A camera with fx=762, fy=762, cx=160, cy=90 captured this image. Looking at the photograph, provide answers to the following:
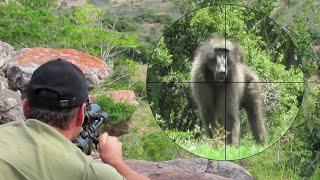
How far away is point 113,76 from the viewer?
13.0 metres

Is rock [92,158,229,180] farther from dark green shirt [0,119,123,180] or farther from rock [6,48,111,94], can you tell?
rock [6,48,111,94]

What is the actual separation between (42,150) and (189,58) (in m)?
2.46

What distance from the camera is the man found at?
1.99 meters

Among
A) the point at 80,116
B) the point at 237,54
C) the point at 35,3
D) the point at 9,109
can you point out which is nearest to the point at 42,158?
the point at 80,116

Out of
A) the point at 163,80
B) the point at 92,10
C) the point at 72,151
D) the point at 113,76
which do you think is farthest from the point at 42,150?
the point at 92,10

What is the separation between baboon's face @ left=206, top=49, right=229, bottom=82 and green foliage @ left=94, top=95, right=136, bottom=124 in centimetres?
536

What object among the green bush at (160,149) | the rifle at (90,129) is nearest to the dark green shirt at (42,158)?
the rifle at (90,129)

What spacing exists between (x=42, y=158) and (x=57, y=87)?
0.25 meters

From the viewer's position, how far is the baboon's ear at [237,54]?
14.4 feet

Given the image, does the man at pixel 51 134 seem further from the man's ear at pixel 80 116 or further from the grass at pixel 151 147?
the grass at pixel 151 147

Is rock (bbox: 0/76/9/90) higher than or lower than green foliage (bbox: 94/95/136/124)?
higher

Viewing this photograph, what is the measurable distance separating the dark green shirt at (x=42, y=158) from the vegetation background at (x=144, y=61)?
269cm

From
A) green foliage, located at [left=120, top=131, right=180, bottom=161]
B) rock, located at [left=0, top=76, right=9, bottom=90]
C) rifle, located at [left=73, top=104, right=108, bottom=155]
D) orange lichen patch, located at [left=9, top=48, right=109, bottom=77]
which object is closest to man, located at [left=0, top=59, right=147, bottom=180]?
rifle, located at [left=73, top=104, right=108, bottom=155]

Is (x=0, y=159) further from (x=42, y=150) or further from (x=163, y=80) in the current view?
(x=163, y=80)
